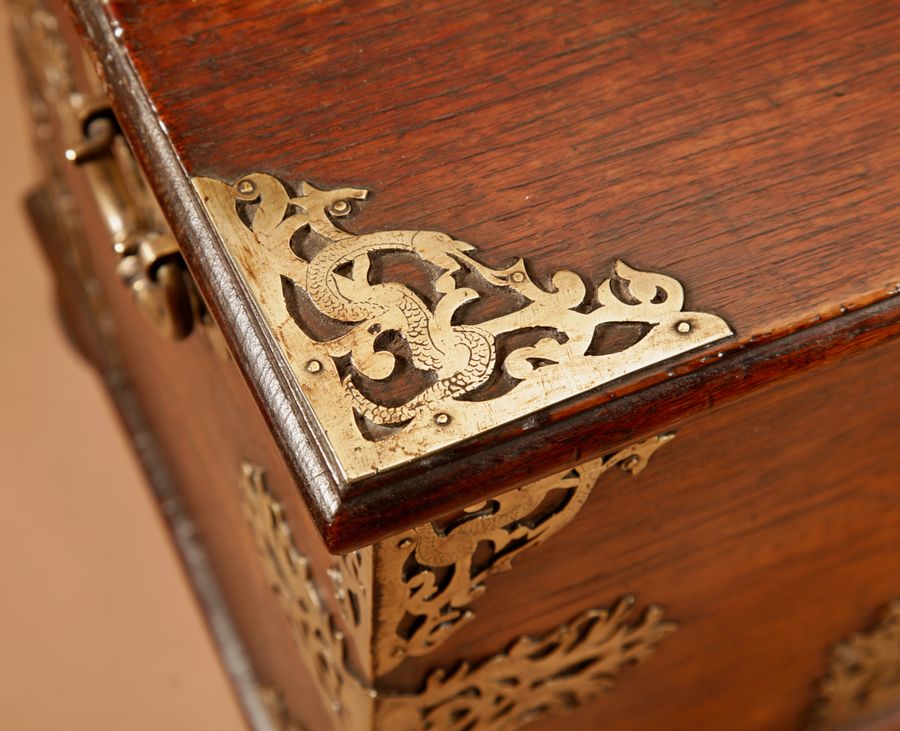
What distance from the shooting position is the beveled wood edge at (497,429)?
687 mm

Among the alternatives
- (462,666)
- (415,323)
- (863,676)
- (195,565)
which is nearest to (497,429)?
(415,323)

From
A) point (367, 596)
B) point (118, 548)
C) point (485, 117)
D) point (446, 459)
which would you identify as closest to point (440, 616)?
point (367, 596)

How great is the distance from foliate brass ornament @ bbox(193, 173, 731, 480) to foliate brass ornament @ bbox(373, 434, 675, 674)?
0.28 feet

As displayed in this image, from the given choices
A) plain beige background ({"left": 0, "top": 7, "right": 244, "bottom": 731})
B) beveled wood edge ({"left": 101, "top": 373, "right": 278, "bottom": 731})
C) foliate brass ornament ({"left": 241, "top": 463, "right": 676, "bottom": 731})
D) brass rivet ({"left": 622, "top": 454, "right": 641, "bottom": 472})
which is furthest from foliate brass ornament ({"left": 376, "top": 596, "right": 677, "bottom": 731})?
plain beige background ({"left": 0, "top": 7, "right": 244, "bottom": 731})

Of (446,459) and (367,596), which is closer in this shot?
(446,459)

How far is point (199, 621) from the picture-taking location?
171 cm

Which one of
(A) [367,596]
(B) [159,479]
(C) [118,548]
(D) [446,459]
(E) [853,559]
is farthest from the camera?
(C) [118,548]

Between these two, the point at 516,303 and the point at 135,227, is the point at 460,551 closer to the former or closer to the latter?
the point at 516,303

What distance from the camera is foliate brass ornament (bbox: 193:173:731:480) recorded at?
27.8 inches

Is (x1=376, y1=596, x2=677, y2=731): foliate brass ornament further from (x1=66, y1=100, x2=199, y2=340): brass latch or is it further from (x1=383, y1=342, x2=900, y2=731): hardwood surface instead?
(x1=66, y1=100, x2=199, y2=340): brass latch

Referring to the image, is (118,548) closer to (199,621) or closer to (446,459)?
(199,621)

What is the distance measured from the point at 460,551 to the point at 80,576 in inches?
42.6

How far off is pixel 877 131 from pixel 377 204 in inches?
12.9

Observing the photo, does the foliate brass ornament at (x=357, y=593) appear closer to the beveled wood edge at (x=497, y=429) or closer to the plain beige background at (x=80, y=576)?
the beveled wood edge at (x=497, y=429)
